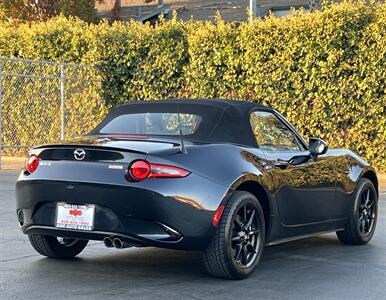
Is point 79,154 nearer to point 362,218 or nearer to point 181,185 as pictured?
point 181,185

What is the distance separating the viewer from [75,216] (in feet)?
22.2

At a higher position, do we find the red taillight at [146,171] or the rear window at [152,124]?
the rear window at [152,124]

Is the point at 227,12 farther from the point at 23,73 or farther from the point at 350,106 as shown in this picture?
the point at 350,106

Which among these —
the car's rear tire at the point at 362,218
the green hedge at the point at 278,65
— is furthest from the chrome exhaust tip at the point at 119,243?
the green hedge at the point at 278,65

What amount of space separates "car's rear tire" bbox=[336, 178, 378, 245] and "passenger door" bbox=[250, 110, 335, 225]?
0.50 meters

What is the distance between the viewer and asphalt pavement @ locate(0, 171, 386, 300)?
6.45 m

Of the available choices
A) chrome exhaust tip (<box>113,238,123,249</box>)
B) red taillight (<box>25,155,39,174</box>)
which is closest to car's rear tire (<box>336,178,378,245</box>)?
chrome exhaust tip (<box>113,238,123,249</box>)

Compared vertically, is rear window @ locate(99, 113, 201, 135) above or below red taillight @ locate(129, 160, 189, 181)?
above

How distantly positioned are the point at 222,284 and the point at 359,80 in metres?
10.3

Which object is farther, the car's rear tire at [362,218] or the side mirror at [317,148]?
the car's rear tire at [362,218]

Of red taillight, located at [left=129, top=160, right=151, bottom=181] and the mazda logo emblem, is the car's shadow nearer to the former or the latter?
red taillight, located at [left=129, top=160, right=151, bottom=181]

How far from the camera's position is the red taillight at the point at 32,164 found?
7125mm

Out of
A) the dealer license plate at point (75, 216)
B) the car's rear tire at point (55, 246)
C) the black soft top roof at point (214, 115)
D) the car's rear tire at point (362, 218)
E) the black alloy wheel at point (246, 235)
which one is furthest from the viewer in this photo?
the car's rear tire at point (362, 218)

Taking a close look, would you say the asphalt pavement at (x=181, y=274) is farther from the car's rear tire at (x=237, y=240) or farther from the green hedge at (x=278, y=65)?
the green hedge at (x=278, y=65)
